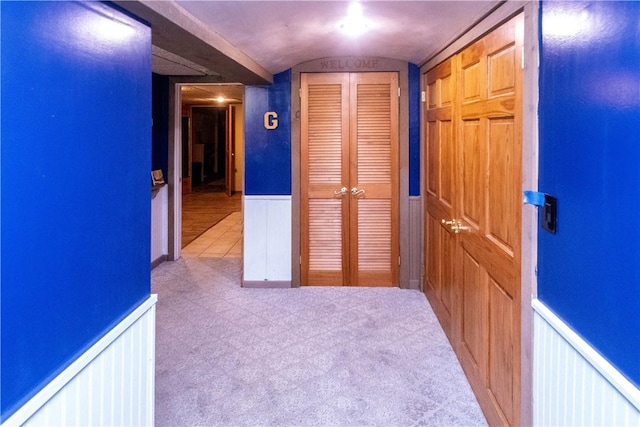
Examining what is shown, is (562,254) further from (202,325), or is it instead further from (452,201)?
(202,325)

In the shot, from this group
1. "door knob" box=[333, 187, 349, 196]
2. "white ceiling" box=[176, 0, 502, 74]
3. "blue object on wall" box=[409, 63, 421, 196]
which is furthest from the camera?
"door knob" box=[333, 187, 349, 196]

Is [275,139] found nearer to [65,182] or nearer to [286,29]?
[286,29]

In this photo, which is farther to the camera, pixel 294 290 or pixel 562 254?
pixel 294 290

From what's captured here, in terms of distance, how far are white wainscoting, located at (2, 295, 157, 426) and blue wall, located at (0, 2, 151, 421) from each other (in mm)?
32

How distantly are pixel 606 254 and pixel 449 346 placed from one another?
2.14 metres

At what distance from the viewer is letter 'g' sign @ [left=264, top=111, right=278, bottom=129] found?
4473 millimetres

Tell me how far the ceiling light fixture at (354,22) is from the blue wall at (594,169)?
1.11 metres

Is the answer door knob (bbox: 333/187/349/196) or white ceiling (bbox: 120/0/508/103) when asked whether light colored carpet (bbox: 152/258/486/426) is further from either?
white ceiling (bbox: 120/0/508/103)

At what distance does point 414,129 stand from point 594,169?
Answer: 3172 mm

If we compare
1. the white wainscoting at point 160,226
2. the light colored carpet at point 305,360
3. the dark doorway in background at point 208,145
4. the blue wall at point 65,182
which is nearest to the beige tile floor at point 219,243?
the white wainscoting at point 160,226

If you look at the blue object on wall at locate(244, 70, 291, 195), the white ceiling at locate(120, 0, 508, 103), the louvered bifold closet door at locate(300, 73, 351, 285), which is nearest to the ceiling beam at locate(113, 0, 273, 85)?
the white ceiling at locate(120, 0, 508, 103)

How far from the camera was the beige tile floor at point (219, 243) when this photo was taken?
19.9ft

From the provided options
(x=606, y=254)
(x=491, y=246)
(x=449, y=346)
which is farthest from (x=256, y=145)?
(x=606, y=254)

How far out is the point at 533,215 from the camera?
1.76 meters
